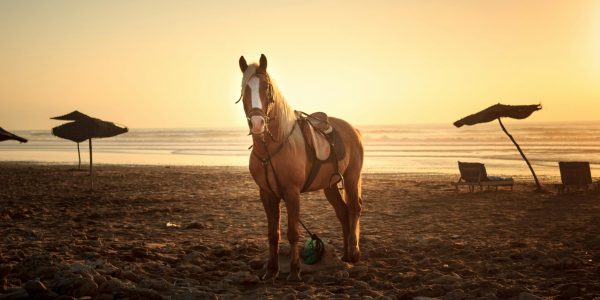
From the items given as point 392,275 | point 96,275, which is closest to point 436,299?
point 392,275

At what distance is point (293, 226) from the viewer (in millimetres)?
5715

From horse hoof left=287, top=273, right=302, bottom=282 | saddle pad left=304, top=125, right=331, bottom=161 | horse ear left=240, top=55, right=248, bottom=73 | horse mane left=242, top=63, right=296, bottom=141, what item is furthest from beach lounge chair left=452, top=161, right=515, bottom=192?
horse ear left=240, top=55, right=248, bottom=73

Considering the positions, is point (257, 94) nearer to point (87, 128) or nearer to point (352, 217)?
point (352, 217)

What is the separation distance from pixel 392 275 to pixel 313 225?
13.3ft

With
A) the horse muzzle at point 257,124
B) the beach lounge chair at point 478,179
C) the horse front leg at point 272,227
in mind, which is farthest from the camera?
the beach lounge chair at point 478,179

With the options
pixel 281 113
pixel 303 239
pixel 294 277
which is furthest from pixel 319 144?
pixel 303 239

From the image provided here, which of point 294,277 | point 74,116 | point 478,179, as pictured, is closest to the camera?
point 294,277

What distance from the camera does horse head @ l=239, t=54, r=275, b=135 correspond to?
16.1ft

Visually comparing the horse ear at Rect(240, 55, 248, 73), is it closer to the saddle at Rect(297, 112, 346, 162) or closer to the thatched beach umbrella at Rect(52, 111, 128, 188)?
the saddle at Rect(297, 112, 346, 162)

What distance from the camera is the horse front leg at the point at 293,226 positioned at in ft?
18.3

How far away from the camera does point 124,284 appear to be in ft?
16.8

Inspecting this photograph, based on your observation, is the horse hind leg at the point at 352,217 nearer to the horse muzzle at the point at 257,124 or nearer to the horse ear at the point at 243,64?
the horse muzzle at the point at 257,124

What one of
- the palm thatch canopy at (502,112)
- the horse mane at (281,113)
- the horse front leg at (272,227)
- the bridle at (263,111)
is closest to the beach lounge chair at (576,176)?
the palm thatch canopy at (502,112)

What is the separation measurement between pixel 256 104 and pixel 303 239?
159 inches
